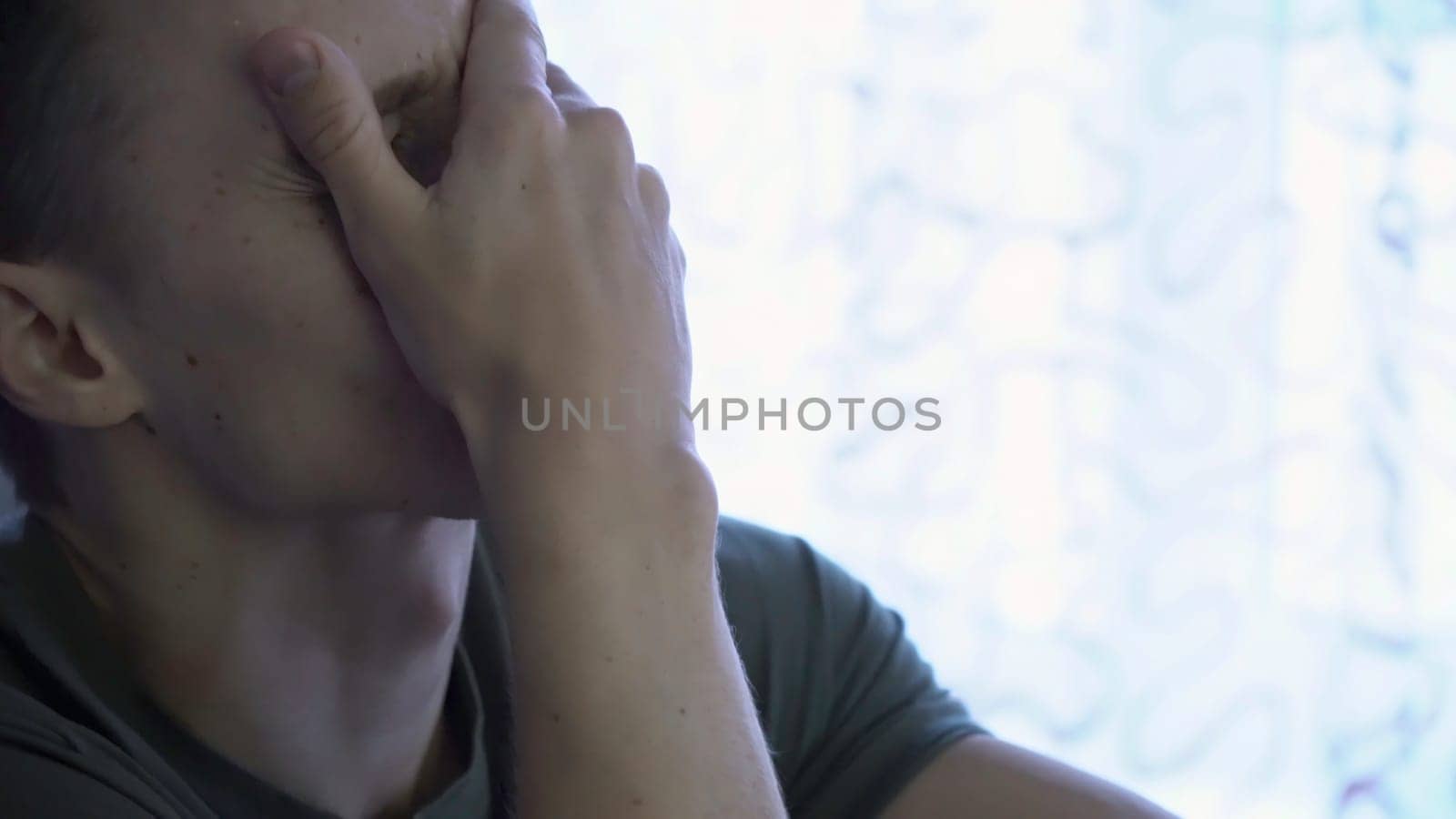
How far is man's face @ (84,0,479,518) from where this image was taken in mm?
698

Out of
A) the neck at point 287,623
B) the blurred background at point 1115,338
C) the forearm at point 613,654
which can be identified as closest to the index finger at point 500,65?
the forearm at point 613,654

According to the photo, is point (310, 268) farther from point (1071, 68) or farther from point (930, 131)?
point (1071, 68)

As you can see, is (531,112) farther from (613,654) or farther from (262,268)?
(613,654)

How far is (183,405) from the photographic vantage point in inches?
29.2

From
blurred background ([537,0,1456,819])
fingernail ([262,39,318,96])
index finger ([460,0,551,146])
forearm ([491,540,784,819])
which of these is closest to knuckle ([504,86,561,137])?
index finger ([460,0,551,146])

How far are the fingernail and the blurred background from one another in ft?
2.83

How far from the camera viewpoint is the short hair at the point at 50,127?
719 mm

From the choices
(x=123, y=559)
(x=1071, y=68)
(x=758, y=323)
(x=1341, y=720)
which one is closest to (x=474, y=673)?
(x=123, y=559)

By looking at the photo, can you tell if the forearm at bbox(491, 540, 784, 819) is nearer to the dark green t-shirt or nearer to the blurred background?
the dark green t-shirt

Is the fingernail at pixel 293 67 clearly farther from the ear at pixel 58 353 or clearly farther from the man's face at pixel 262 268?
the ear at pixel 58 353

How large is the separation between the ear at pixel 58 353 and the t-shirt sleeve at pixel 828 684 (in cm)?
47

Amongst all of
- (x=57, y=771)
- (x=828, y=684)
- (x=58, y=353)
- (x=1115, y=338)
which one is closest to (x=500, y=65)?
(x=58, y=353)

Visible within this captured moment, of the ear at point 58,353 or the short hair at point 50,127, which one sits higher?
the short hair at point 50,127

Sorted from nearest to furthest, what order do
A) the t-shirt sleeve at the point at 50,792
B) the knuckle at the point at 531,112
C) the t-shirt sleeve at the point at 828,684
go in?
the t-shirt sleeve at the point at 50,792 < the knuckle at the point at 531,112 < the t-shirt sleeve at the point at 828,684
